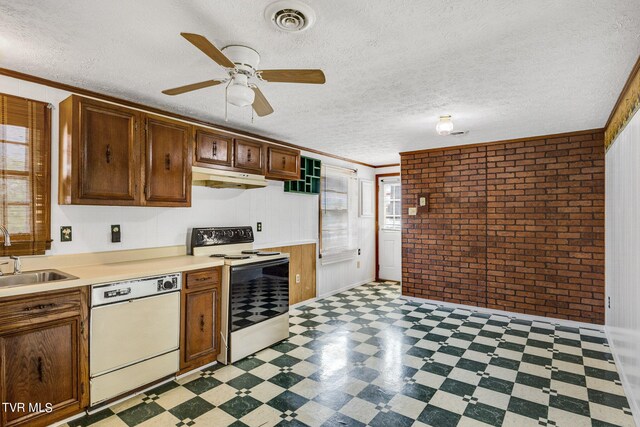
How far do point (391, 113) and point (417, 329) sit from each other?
8.08 ft

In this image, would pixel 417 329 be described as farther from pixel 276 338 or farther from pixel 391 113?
pixel 391 113

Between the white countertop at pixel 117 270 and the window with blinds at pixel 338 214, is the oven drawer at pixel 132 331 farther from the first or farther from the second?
the window with blinds at pixel 338 214

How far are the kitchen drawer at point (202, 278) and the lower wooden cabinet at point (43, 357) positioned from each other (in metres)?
0.75

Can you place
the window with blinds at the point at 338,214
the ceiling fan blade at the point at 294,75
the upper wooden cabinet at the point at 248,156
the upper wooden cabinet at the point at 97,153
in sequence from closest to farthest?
the ceiling fan blade at the point at 294,75 → the upper wooden cabinet at the point at 97,153 → the upper wooden cabinet at the point at 248,156 → the window with blinds at the point at 338,214

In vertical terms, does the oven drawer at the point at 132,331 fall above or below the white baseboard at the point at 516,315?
above

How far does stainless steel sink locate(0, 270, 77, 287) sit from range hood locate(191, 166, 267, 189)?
1.31 meters

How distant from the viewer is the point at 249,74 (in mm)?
2098

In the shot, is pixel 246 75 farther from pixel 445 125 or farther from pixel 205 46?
pixel 445 125

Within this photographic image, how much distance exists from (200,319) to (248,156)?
1.78 meters

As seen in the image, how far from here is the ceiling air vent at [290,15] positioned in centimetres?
161

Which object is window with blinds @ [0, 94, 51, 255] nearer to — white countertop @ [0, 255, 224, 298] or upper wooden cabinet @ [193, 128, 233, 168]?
white countertop @ [0, 255, 224, 298]

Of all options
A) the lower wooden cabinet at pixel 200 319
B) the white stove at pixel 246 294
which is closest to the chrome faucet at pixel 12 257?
the lower wooden cabinet at pixel 200 319

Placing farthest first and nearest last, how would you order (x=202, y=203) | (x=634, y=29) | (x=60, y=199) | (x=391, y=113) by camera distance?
(x=202, y=203) < (x=391, y=113) < (x=60, y=199) < (x=634, y=29)

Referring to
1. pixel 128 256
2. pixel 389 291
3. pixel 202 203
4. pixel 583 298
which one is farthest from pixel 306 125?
pixel 583 298
